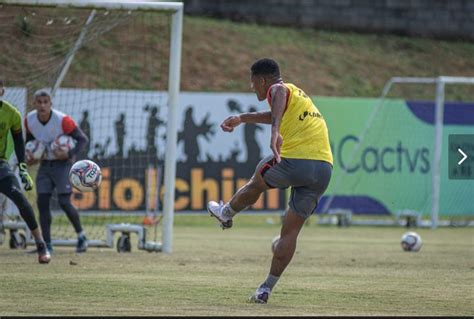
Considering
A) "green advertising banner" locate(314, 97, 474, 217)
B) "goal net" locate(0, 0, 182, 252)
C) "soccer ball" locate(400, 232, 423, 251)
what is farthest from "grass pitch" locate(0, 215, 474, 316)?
"green advertising banner" locate(314, 97, 474, 217)

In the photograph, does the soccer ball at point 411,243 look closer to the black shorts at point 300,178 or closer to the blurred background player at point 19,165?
the blurred background player at point 19,165

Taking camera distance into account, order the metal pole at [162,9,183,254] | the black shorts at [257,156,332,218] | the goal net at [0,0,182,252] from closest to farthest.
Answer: the black shorts at [257,156,332,218] < the metal pole at [162,9,183,254] < the goal net at [0,0,182,252]

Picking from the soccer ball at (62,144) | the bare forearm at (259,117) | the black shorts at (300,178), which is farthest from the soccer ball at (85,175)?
the black shorts at (300,178)

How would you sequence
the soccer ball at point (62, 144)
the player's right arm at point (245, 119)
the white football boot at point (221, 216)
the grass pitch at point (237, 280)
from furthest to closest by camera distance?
1. the soccer ball at point (62, 144)
2. the player's right arm at point (245, 119)
3. the white football boot at point (221, 216)
4. the grass pitch at point (237, 280)

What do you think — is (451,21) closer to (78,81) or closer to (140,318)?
(78,81)

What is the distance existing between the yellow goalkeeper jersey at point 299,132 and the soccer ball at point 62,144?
21.6 ft

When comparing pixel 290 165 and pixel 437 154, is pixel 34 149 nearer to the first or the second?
pixel 290 165

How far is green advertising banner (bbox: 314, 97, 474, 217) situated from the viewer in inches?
1101

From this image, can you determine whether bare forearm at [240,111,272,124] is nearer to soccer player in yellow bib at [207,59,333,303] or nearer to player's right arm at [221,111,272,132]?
player's right arm at [221,111,272,132]

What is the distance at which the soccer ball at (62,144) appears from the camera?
17.3 m

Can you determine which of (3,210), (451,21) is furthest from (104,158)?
(451,21)

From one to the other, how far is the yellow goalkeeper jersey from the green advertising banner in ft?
54.0

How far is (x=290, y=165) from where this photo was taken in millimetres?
11281

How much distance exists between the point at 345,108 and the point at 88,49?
7.42 metres
